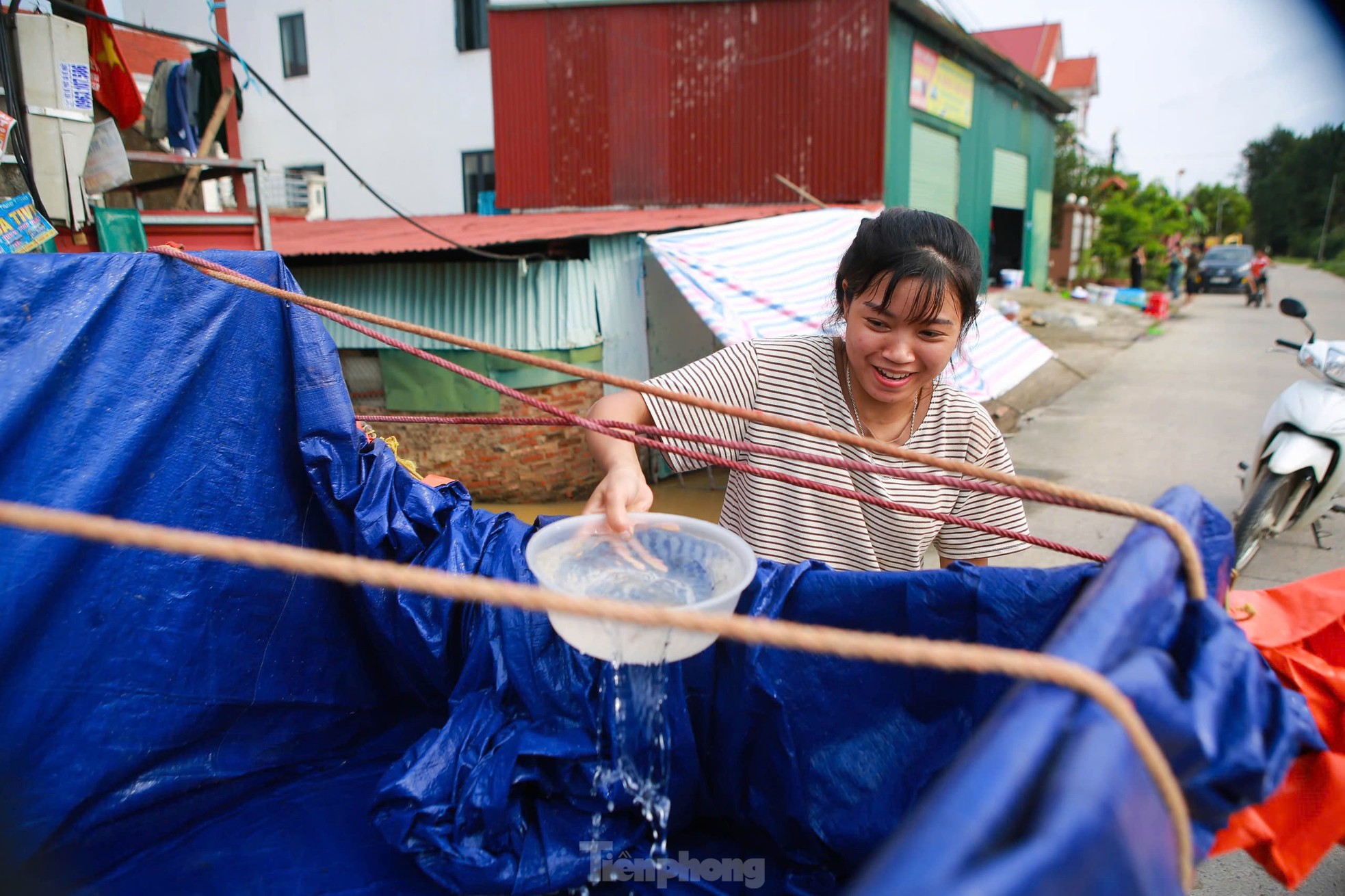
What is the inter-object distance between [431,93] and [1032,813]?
16017mm

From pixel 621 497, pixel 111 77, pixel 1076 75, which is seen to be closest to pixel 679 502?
pixel 621 497

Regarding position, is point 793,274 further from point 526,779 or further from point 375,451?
point 526,779

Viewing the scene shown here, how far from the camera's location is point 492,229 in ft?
24.3

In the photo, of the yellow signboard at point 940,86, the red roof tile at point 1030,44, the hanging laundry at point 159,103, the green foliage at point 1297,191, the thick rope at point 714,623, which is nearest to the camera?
the thick rope at point 714,623

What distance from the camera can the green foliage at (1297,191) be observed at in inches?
1724

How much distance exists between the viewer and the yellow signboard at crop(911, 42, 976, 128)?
9.76 meters

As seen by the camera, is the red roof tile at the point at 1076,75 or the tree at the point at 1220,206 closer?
the red roof tile at the point at 1076,75

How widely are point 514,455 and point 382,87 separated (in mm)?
11540

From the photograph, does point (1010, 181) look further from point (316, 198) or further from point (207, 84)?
point (316, 198)

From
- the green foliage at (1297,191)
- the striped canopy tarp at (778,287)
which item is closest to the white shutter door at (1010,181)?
the striped canopy tarp at (778,287)

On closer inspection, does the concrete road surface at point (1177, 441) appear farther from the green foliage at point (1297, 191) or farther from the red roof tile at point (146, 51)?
the green foliage at point (1297, 191)

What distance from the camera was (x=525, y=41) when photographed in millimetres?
9797

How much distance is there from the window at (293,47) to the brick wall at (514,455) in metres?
12.6

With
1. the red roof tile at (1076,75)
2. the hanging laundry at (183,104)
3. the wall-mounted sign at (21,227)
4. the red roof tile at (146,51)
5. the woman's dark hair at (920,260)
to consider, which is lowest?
the woman's dark hair at (920,260)
